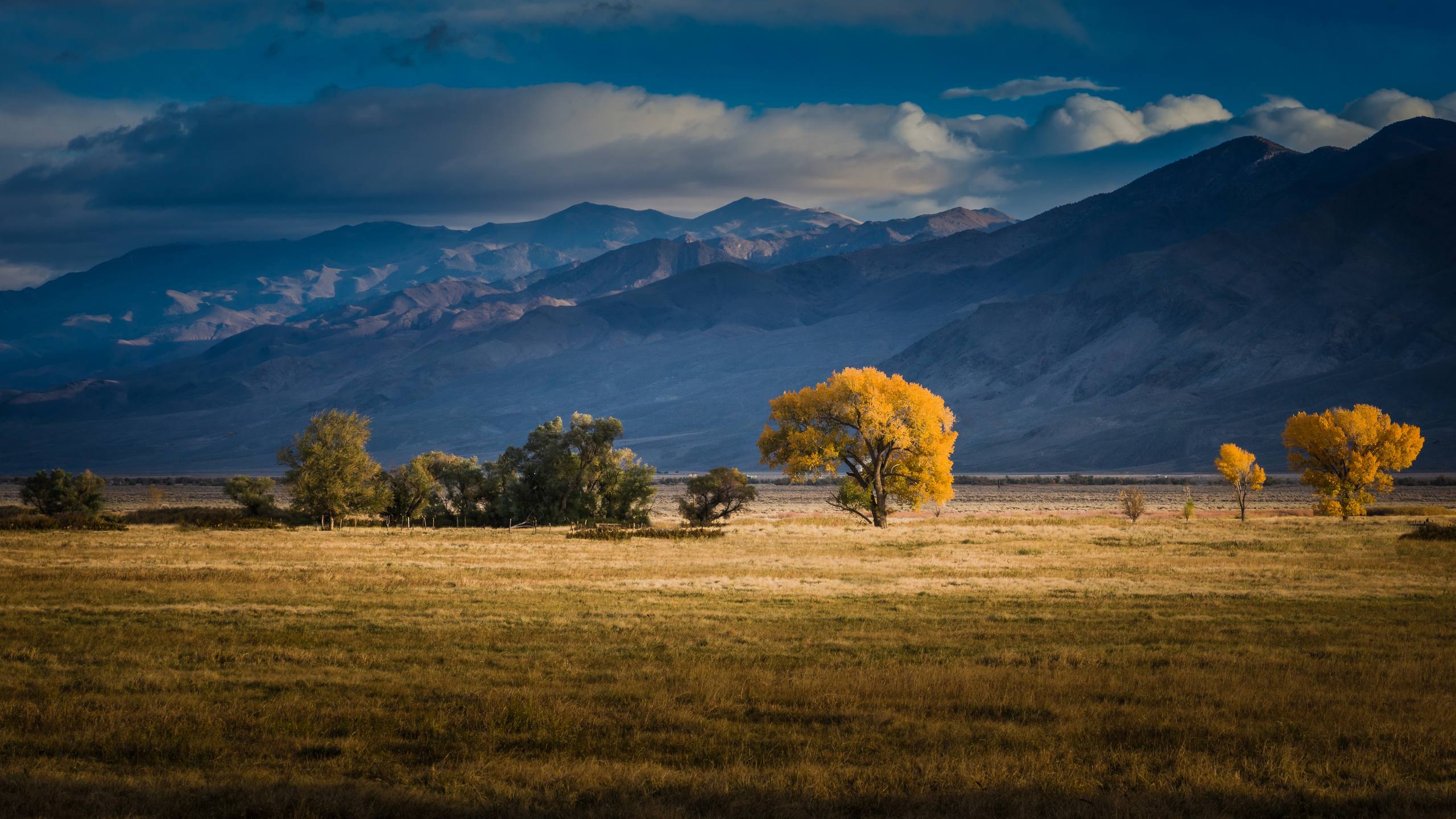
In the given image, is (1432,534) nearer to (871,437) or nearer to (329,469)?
(871,437)

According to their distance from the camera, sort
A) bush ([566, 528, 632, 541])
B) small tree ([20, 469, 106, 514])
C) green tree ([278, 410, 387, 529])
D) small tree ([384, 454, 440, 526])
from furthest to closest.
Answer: small tree ([20, 469, 106, 514]) → small tree ([384, 454, 440, 526]) → green tree ([278, 410, 387, 529]) → bush ([566, 528, 632, 541])

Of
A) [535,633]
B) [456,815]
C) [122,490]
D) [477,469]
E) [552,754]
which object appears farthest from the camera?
[122,490]

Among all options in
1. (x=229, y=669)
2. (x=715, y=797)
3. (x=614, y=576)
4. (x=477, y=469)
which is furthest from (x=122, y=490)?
(x=715, y=797)

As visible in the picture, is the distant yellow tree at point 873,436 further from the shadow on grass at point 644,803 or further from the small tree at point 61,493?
the small tree at point 61,493

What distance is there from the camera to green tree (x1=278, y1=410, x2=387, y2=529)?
51406mm

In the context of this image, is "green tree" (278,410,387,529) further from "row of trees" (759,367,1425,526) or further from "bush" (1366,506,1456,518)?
"bush" (1366,506,1456,518)

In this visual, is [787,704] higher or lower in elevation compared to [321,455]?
lower

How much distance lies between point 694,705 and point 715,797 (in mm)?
3439

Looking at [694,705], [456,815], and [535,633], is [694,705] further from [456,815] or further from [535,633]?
[535,633]

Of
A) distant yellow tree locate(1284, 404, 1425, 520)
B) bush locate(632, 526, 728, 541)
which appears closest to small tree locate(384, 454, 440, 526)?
bush locate(632, 526, 728, 541)

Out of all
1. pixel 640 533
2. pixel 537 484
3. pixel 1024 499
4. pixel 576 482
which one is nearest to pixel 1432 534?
pixel 640 533

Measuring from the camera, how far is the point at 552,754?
10.6 meters

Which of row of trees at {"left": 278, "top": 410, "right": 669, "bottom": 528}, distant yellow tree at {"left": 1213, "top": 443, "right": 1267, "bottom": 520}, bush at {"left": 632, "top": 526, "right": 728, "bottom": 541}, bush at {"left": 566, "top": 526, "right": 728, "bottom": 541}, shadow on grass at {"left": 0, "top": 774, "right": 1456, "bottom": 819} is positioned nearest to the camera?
shadow on grass at {"left": 0, "top": 774, "right": 1456, "bottom": 819}

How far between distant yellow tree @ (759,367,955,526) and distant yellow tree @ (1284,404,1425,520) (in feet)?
89.4
